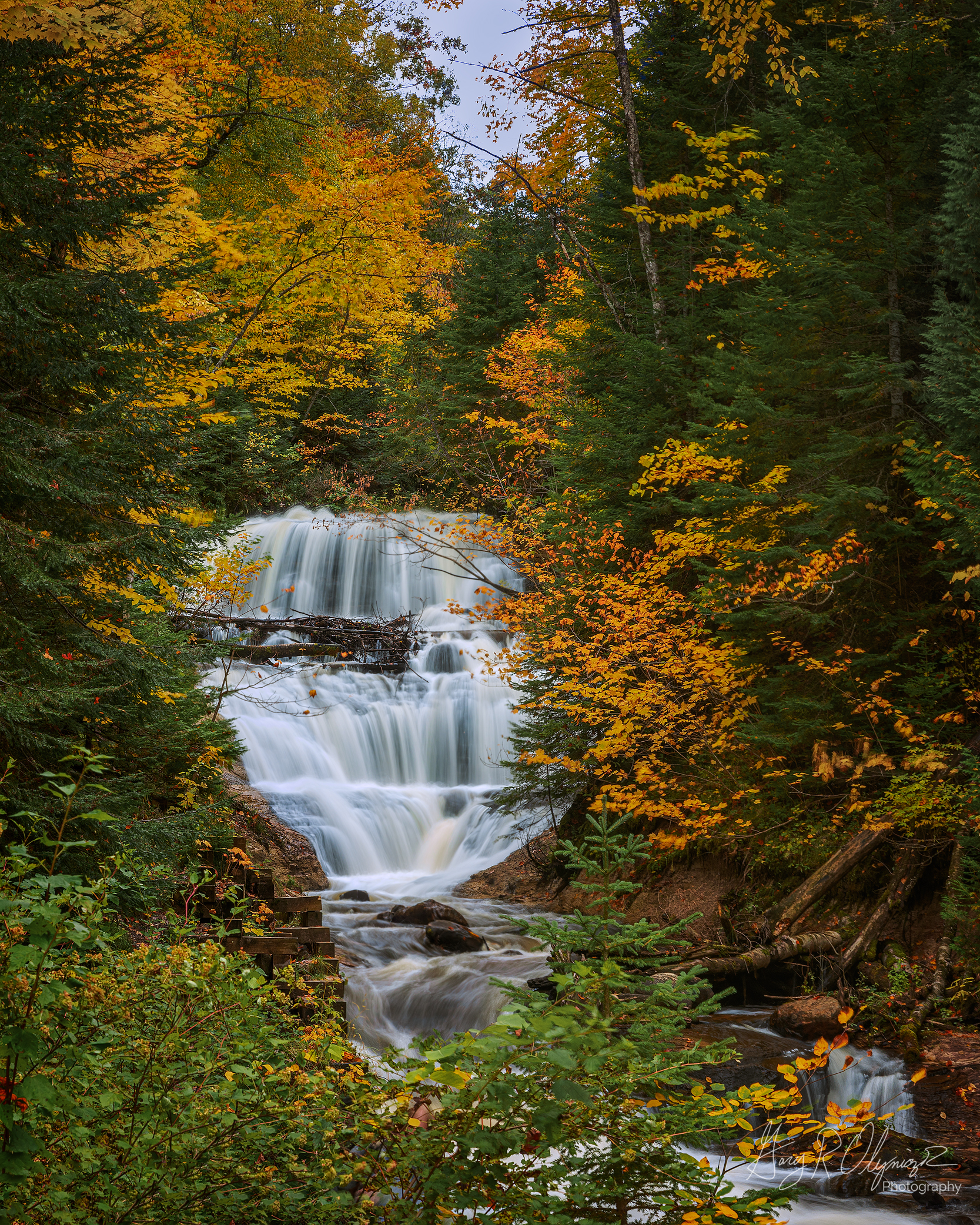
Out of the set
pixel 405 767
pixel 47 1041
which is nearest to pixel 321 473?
pixel 405 767

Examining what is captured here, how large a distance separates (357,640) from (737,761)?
10.1 metres

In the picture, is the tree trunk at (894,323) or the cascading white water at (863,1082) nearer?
the cascading white water at (863,1082)

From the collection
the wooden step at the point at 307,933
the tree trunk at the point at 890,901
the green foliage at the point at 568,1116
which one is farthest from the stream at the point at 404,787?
the green foliage at the point at 568,1116

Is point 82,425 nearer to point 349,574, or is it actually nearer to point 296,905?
point 296,905

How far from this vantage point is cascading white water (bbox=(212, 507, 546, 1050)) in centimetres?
830

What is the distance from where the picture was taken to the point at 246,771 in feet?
42.2

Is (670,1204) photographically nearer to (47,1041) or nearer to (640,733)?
(47,1041)

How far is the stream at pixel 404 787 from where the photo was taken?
21.2 ft

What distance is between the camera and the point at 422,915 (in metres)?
9.92

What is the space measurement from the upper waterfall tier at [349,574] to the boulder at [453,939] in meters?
11.0

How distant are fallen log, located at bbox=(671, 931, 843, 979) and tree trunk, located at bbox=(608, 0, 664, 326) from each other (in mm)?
7712

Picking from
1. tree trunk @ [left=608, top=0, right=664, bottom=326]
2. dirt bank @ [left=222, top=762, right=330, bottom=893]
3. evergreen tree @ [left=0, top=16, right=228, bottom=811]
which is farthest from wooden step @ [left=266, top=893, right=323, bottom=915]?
tree trunk @ [left=608, top=0, right=664, bottom=326]

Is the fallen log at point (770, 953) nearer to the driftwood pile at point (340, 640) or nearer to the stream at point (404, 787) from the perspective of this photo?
the stream at point (404, 787)

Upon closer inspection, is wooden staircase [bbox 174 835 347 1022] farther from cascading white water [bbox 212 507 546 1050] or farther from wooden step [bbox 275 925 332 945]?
cascading white water [bbox 212 507 546 1050]
